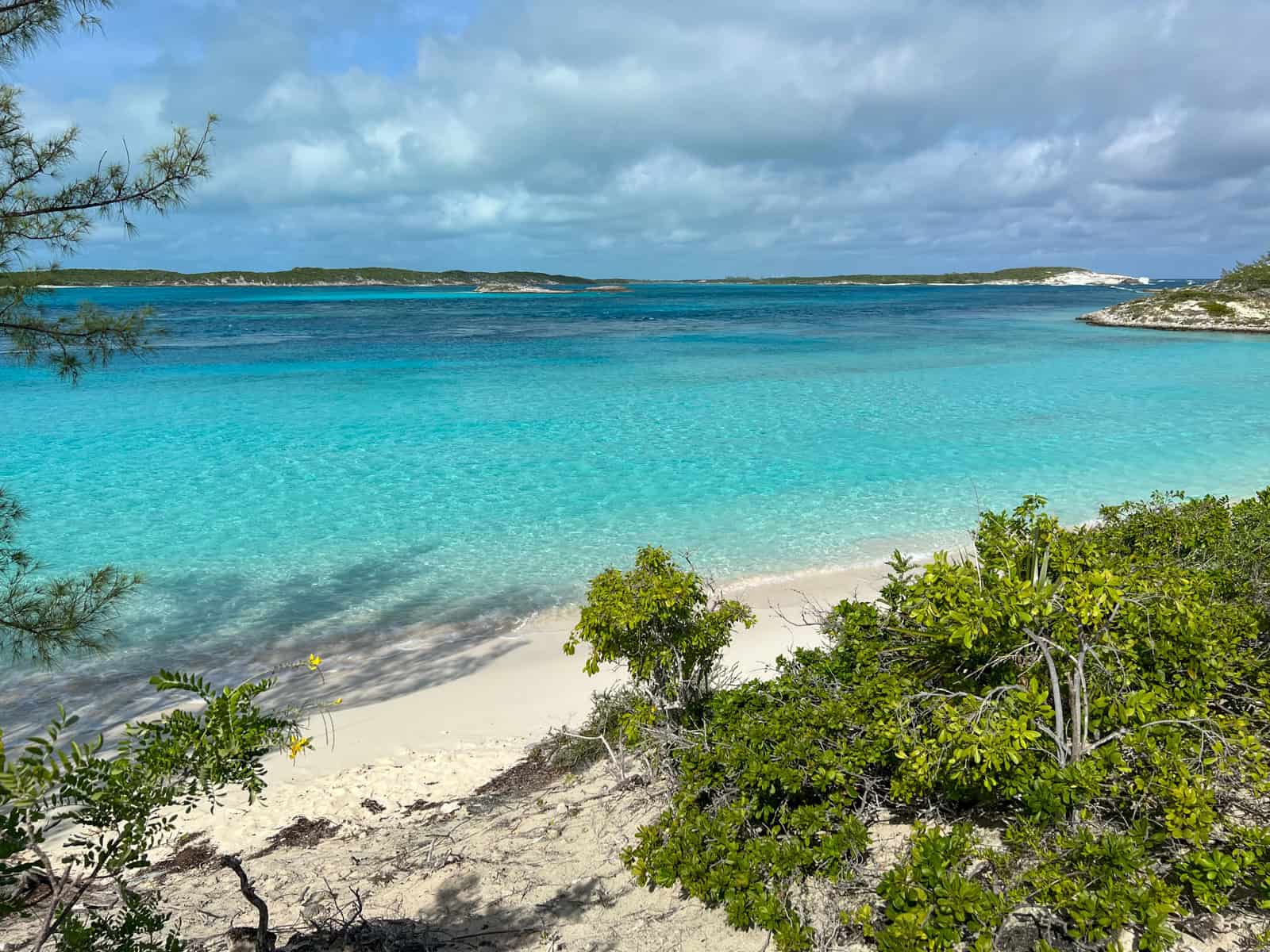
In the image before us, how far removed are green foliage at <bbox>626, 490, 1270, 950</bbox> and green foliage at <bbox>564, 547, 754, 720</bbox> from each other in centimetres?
40

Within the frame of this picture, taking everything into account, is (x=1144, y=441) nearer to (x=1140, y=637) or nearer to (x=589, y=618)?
(x=1140, y=637)

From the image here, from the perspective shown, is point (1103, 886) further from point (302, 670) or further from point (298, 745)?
point (302, 670)

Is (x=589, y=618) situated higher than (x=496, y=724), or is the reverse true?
(x=589, y=618)

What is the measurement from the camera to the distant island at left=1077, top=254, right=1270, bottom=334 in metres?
47.1

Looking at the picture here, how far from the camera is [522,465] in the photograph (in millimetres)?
17047

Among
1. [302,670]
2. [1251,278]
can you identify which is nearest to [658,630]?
[302,670]

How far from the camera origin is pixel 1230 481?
15.0 metres

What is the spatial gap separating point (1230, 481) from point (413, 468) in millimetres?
17491

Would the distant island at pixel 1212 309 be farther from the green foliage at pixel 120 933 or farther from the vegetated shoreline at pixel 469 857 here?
the green foliage at pixel 120 933

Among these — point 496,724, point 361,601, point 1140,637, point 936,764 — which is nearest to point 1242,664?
point 1140,637

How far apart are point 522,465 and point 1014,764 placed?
1420cm

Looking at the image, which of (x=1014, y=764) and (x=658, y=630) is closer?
(x=1014, y=764)

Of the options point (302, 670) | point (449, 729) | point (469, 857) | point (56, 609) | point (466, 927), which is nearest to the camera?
point (466, 927)

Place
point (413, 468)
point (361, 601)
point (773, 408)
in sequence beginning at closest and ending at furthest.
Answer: point (361, 601)
point (413, 468)
point (773, 408)
